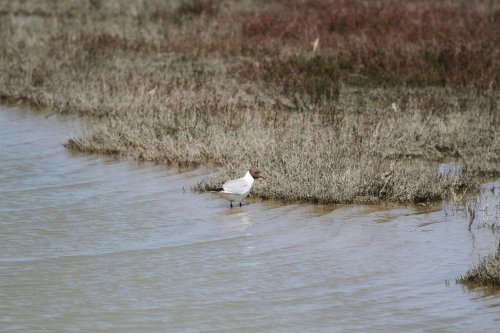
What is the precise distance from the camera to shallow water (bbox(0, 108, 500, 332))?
6.89m

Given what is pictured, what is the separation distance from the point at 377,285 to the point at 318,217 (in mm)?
2388

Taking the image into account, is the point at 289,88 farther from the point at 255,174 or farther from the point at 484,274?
the point at 484,274

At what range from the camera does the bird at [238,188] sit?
32.7 ft

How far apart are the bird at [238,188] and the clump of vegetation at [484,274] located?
3.07m

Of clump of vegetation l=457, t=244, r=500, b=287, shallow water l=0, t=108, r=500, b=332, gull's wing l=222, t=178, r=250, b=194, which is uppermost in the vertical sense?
gull's wing l=222, t=178, r=250, b=194

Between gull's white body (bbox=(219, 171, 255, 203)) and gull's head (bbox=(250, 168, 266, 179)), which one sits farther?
gull's head (bbox=(250, 168, 266, 179))

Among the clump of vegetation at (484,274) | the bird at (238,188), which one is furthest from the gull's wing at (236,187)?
the clump of vegetation at (484,274)

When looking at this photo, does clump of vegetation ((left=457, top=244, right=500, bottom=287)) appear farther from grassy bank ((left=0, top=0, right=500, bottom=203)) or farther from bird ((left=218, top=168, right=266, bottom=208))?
bird ((left=218, top=168, right=266, bottom=208))

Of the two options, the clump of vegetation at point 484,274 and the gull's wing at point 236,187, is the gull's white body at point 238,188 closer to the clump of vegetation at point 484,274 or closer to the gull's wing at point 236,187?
the gull's wing at point 236,187

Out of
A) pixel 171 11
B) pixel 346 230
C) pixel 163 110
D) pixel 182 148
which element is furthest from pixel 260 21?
pixel 346 230

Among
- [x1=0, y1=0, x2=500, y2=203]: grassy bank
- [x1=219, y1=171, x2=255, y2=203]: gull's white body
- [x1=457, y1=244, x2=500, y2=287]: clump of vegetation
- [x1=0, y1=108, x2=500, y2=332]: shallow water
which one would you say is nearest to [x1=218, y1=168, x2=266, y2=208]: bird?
[x1=219, y1=171, x2=255, y2=203]: gull's white body

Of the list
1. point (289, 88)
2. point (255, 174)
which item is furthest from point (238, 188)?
point (289, 88)

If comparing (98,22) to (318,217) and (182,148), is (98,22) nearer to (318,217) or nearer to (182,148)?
(182,148)

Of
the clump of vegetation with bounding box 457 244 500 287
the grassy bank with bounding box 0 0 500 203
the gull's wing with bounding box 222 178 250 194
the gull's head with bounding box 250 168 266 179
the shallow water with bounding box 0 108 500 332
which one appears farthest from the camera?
the grassy bank with bounding box 0 0 500 203
